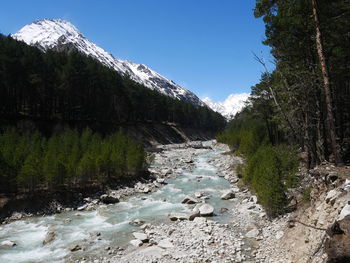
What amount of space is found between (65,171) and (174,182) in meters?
14.5

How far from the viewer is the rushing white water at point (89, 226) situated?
1512 centimetres

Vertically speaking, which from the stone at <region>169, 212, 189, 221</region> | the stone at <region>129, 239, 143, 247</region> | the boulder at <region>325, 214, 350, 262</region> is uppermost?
the boulder at <region>325, 214, 350, 262</region>

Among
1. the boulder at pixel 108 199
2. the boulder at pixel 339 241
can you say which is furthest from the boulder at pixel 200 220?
the boulder at pixel 339 241

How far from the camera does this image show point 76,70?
63.6 meters

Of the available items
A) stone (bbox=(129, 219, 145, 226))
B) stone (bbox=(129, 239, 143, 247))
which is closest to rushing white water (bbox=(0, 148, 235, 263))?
stone (bbox=(129, 219, 145, 226))

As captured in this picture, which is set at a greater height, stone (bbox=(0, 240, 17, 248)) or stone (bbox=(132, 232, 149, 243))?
stone (bbox=(132, 232, 149, 243))

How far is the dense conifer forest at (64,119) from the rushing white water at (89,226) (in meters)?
5.09

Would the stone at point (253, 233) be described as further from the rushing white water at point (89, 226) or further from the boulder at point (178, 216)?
the boulder at point (178, 216)

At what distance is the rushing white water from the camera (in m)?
15.1

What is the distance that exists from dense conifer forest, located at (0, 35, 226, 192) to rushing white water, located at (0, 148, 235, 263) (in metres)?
5.09

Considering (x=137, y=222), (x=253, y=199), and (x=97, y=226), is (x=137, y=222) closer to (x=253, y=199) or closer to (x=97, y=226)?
(x=97, y=226)

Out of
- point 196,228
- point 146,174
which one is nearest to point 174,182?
point 146,174

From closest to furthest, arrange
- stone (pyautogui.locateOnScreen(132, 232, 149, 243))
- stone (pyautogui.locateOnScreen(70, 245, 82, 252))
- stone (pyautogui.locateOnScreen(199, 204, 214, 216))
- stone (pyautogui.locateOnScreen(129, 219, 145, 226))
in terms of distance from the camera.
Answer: stone (pyautogui.locateOnScreen(70, 245, 82, 252)), stone (pyautogui.locateOnScreen(132, 232, 149, 243)), stone (pyautogui.locateOnScreen(129, 219, 145, 226)), stone (pyautogui.locateOnScreen(199, 204, 214, 216))

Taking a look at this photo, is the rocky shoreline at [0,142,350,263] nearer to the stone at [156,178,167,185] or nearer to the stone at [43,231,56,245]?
the stone at [43,231,56,245]
